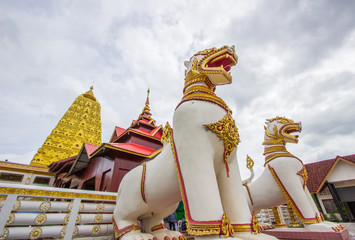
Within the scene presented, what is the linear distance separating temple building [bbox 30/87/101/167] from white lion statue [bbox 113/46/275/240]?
1548cm

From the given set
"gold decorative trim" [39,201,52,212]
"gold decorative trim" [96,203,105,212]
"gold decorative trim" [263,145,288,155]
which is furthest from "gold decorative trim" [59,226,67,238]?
"gold decorative trim" [263,145,288,155]

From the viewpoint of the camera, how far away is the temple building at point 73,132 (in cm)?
1462

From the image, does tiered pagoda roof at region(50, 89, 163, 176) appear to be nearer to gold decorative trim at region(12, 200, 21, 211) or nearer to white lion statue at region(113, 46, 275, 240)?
white lion statue at region(113, 46, 275, 240)

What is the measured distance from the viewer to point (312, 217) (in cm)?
308

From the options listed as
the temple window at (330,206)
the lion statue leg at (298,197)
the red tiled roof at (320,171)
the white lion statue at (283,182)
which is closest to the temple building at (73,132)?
the white lion statue at (283,182)

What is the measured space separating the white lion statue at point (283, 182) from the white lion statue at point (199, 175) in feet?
6.55

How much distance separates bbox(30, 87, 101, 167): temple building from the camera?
575 inches

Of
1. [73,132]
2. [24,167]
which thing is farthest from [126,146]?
Answer: [73,132]

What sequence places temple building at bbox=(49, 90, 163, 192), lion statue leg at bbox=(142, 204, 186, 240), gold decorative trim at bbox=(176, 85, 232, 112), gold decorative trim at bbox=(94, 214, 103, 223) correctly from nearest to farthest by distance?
gold decorative trim at bbox=(176, 85, 232, 112), lion statue leg at bbox=(142, 204, 186, 240), gold decorative trim at bbox=(94, 214, 103, 223), temple building at bbox=(49, 90, 163, 192)

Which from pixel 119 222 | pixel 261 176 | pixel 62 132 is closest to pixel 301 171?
pixel 261 176

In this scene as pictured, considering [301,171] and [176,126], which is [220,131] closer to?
[176,126]

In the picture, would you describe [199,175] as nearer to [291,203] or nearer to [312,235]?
[312,235]

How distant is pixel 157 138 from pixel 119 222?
18.0 ft

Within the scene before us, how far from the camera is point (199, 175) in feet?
5.46
